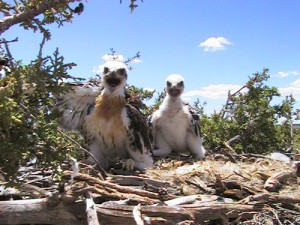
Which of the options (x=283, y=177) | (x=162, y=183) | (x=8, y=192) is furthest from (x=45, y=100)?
(x=283, y=177)

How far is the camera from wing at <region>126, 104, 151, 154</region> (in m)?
5.86

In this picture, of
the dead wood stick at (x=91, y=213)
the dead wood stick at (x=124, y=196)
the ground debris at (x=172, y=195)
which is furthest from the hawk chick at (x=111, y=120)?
the dead wood stick at (x=91, y=213)

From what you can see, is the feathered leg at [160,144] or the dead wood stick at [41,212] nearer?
the dead wood stick at [41,212]

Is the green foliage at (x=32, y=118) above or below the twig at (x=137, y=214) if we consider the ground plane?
above

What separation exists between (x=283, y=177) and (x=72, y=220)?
286 centimetres

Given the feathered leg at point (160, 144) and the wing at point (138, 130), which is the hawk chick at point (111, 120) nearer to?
the wing at point (138, 130)

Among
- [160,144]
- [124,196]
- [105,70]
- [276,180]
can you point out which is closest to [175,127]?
[160,144]

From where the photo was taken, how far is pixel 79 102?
6156 millimetres

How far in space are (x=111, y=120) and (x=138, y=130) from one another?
0.40m

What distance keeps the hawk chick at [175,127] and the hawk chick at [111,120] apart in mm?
1402

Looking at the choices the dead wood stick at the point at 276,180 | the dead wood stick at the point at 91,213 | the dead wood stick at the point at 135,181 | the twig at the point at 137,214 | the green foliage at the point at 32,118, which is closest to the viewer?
the green foliage at the point at 32,118

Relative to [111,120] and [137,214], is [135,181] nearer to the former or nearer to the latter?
[111,120]

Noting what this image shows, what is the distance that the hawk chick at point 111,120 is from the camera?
5816 mm

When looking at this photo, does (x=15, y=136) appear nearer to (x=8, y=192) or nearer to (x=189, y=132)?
(x=8, y=192)
